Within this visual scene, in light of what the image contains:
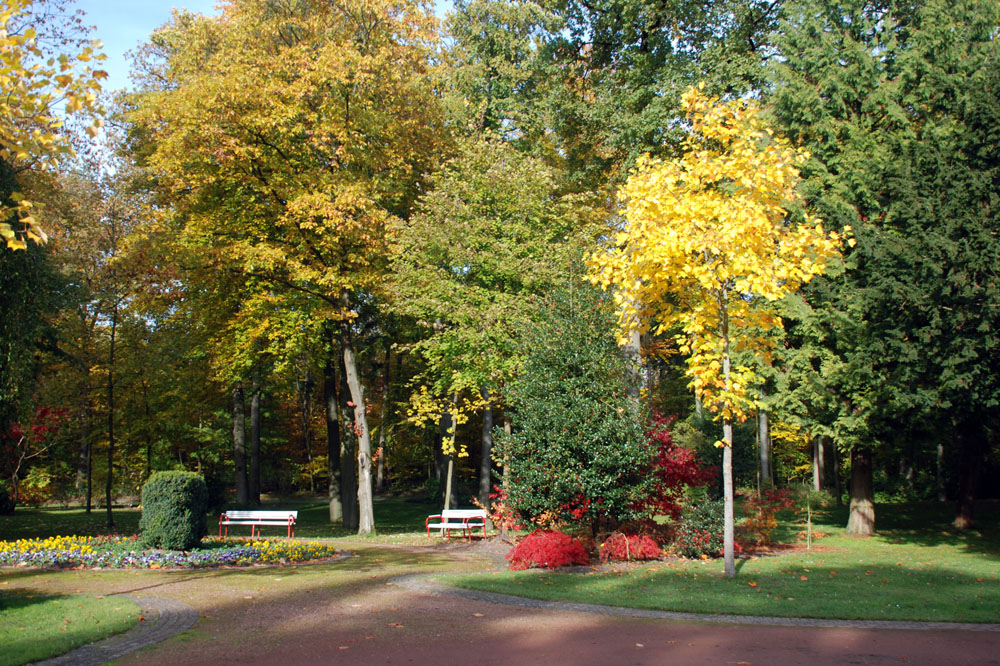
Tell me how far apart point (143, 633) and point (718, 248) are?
8684 mm

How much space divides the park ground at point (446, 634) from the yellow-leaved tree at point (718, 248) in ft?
11.3

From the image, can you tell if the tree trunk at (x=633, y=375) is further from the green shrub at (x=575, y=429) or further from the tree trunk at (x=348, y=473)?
the tree trunk at (x=348, y=473)

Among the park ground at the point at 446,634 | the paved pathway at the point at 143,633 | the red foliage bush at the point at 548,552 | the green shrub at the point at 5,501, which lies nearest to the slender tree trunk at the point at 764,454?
the red foliage bush at the point at 548,552

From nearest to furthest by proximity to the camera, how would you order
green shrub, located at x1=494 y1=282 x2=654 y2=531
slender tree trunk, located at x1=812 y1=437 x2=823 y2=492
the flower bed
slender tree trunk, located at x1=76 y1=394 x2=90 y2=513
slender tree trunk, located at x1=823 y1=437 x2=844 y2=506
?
1. the flower bed
2. green shrub, located at x1=494 y1=282 x2=654 y2=531
3. slender tree trunk, located at x1=76 y1=394 x2=90 y2=513
4. slender tree trunk, located at x1=823 y1=437 x2=844 y2=506
5. slender tree trunk, located at x1=812 y1=437 x2=823 y2=492

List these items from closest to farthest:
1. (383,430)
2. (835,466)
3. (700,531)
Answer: (700,531), (835,466), (383,430)

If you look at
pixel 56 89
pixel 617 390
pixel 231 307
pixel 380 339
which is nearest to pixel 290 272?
pixel 231 307

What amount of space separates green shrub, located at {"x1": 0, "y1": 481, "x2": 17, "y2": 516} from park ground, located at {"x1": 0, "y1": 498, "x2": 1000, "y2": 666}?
17.6 meters

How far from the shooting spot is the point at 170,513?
13047 mm

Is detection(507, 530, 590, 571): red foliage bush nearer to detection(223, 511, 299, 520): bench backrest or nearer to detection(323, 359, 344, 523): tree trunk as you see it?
detection(223, 511, 299, 520): bench backrest

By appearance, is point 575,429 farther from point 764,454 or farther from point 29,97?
point 764,454

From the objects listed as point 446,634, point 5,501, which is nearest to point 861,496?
point 446,634

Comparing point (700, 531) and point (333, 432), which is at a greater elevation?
point (333, 432)

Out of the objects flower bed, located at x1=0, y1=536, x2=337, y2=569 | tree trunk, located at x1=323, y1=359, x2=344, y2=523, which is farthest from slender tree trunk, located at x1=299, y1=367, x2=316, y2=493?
flower bed, located at x1=0, y1=536, x2=337, y2=569

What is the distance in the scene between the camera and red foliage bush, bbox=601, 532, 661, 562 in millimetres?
12680
